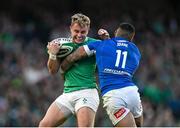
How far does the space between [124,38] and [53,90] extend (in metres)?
7.72

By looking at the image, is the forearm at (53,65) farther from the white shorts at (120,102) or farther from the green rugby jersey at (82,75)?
the white shorts at (120,102)

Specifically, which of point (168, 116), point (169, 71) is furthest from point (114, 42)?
point (169, 71)

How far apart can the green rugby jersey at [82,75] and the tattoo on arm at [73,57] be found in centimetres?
8

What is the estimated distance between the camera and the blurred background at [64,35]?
17.7 metres

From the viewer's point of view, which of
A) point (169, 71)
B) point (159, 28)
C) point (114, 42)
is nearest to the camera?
point (114, 42)

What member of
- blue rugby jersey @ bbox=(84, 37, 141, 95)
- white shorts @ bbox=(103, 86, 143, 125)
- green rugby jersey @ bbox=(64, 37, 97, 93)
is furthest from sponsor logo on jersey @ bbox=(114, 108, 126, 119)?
green rugby jersey @ bbox=(64, 37, 97, 93)

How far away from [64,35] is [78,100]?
939 cm

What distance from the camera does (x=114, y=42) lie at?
35.0 ft

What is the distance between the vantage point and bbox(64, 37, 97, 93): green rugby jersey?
10938 millimetres

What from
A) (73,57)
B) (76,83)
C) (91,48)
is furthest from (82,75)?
(91,48)

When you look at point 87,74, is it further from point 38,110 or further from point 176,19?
point 176,19

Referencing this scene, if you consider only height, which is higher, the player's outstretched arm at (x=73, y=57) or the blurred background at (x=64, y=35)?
the player's outstretched arm at (x=73, y=57)

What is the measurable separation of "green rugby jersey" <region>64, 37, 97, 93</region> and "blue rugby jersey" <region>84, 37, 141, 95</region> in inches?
12.4

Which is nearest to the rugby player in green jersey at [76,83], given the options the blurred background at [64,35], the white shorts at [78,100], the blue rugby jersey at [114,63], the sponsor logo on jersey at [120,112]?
the white shorts at [78,100]
